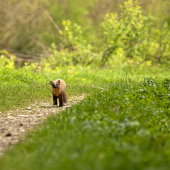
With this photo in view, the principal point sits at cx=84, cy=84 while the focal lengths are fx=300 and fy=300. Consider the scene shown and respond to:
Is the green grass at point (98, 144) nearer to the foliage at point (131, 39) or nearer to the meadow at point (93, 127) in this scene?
the meadow at point (93, 127)

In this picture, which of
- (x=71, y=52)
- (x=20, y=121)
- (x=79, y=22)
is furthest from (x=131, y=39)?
(x=20, y=121)

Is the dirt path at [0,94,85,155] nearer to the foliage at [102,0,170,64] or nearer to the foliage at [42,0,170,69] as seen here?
the foliage at [42,0,170,69]

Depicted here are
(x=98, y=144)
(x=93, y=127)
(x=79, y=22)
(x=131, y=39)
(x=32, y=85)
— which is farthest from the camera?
(x=79, y=22)

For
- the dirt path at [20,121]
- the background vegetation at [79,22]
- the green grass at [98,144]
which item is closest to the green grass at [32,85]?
the dirt path at [20,121]

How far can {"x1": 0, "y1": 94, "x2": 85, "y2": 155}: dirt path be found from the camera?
505cm

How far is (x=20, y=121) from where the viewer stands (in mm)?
6582

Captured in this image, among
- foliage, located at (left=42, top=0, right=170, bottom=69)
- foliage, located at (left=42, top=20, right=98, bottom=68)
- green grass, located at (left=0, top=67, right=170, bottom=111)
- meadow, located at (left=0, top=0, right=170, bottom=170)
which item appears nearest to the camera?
meadow, located at (left=0, top=0, right=170, bottom=170)

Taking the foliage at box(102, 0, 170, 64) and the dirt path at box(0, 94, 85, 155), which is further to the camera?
the foliage at box(102, 0, 170, 64)

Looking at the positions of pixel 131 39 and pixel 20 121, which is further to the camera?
pixel 131 39

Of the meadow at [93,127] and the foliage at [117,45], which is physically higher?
the foliage at [117,45]

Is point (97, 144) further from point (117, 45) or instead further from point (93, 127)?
point (117, 45)

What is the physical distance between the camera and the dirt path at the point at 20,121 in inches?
199

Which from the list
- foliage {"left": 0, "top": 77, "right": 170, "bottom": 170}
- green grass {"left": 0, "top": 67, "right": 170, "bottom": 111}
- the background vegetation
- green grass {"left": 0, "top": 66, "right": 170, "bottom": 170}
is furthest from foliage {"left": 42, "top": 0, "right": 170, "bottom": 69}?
foliage {"left": 0, "top": 77, "right": 170, "bottom": 170}

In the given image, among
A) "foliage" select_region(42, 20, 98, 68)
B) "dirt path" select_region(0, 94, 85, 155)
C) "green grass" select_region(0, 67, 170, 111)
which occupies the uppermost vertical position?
"foliage" select_region(42, 20, 98, 68)
